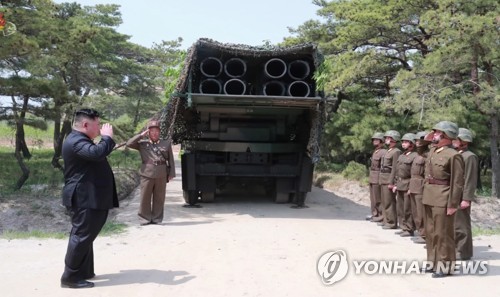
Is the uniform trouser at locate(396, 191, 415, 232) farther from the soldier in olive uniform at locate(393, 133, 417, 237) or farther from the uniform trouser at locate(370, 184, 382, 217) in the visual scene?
the uniform trouser at locate(370, 184, 382, 217)

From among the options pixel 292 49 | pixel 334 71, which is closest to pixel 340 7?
pixel 334 71

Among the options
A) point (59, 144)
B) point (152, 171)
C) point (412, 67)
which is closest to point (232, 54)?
point (152, 171)

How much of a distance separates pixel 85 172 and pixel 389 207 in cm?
508

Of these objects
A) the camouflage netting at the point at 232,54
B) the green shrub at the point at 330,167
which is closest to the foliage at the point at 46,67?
the camouflage netting at the point at 232,54

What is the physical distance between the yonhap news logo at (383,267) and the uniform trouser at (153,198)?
3.14m

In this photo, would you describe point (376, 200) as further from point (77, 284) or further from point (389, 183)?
point (77, 284)

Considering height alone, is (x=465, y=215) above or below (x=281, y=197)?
above

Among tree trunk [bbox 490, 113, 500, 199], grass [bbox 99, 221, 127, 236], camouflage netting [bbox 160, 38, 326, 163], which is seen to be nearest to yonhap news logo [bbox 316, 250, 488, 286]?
grass [bbox 99, 221, 127, 236]

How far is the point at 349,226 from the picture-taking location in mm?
7824

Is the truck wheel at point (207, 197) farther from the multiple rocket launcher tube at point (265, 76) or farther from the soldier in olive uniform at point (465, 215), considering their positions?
the soldier in olive uniform at point (465, 215)

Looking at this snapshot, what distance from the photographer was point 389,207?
787cm

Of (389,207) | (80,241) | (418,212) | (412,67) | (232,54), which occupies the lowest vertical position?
(389,207)

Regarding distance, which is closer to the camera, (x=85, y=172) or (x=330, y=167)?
(x=85, y=172)

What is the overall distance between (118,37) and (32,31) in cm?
1327
